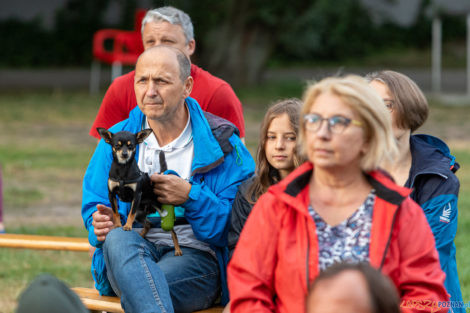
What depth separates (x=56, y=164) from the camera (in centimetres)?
1173

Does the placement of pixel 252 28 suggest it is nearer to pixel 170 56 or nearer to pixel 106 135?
pixel 170 56

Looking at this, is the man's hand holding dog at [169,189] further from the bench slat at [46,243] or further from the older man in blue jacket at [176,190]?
the bench slat at [46,243]

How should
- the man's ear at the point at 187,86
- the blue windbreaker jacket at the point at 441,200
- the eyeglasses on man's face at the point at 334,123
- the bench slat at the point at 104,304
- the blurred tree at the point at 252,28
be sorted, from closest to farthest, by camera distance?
1. the eyeglasses on man's face at the point at 334,123
2. the blue windbreaker jacket at the point at 441,200
3. the bench slat at the point at 104,304
4. the man's ear at the point at 187,86
5. the blurred tree at the point at 252,28

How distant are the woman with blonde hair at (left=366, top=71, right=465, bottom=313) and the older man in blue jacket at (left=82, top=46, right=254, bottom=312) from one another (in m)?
0.81

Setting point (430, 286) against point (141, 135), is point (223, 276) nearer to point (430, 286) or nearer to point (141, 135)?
point (141, 135)

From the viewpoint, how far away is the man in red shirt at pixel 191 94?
16.6 ft

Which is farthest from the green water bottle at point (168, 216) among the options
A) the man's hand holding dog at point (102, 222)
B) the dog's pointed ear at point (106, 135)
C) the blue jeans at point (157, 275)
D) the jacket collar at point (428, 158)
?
the jacket collar at point (428, 158)

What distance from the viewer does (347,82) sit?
9.53 feet

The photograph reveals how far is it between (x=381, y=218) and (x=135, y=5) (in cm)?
2470

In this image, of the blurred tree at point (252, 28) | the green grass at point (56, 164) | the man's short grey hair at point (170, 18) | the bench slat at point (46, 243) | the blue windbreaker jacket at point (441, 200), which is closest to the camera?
the blue windbreaker jacket at point (441, 200)

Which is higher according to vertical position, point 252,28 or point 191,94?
point 191,94

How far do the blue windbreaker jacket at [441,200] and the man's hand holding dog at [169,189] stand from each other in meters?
1.10

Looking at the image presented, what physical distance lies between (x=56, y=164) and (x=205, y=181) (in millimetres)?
8048

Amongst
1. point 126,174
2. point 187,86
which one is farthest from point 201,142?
point 126,174
